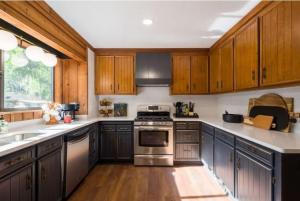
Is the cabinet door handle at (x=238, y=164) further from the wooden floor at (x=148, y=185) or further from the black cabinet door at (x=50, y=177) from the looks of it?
the black cabinet door at (x=50, y=177)

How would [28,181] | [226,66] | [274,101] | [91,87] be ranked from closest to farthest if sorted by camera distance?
[28,181]
[274,101]
[226,66]
[91,87]

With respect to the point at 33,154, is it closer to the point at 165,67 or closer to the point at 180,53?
the point at 165,67

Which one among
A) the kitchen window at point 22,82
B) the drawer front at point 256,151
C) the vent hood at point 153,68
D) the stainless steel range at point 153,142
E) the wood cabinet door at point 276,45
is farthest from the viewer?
the vent hood at point 153,68

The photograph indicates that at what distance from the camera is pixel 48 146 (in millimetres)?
1938

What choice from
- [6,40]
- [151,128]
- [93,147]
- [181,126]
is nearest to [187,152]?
[181,126]

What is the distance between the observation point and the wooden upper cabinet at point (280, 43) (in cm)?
169

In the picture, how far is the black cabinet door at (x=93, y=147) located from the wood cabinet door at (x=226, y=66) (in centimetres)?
241

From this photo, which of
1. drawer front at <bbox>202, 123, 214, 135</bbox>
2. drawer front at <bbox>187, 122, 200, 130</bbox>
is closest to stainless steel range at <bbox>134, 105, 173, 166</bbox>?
drawer front at <bbox>187, 122, 200, 130</bbox>

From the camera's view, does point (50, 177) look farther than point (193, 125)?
No

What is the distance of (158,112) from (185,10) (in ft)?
7.80

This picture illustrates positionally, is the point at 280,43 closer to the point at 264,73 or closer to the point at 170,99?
the point at 264,73

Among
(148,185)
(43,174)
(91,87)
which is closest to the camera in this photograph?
(43,174)

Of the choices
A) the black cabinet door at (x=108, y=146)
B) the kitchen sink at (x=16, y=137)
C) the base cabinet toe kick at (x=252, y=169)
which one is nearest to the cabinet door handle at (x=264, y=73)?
the base cabinet toe kick at (x=252, y=169)

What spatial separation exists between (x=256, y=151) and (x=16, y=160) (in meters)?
2.01
